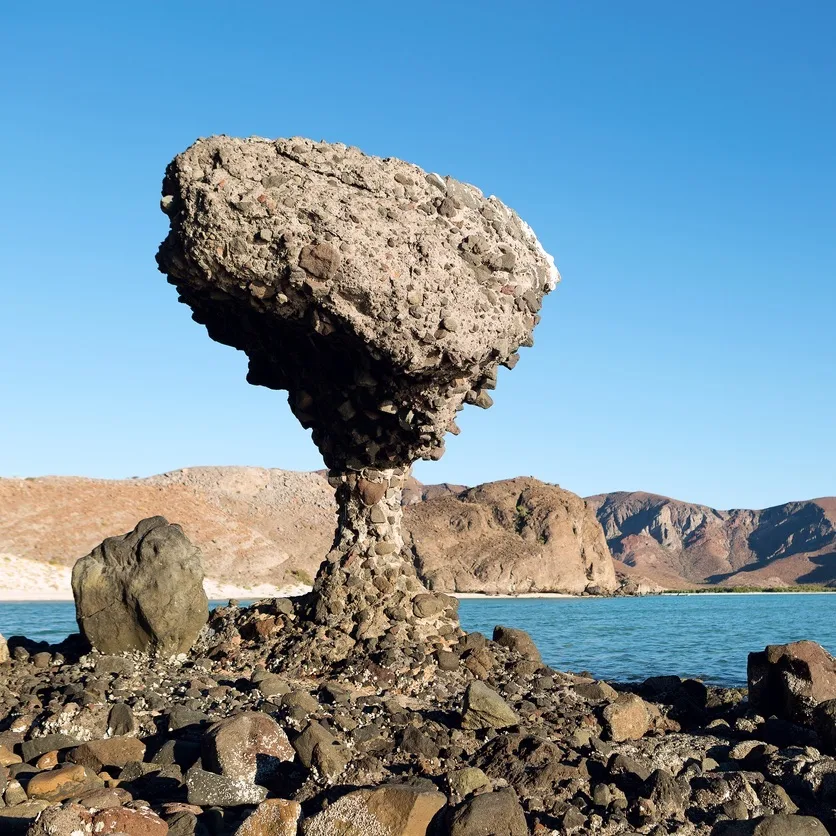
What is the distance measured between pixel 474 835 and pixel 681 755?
371cm

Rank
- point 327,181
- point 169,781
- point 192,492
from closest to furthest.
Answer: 1. point 169,781
2. point 327,181
3. point 192,492

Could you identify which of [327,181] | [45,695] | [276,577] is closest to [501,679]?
[45,695]

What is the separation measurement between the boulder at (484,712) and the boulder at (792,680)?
144 inches

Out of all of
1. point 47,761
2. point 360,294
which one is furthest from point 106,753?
point 360,294

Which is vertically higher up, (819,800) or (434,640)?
(434,640)

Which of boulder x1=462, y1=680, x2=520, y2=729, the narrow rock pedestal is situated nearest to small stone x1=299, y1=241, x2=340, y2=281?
the narrow rock pedestal

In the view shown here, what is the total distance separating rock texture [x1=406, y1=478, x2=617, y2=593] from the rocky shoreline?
63.4m

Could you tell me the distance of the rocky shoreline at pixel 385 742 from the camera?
21.9 feet

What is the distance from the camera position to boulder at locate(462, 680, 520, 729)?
957 centimetres

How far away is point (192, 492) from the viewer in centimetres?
8131

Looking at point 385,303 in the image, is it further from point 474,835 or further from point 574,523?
point 574,523

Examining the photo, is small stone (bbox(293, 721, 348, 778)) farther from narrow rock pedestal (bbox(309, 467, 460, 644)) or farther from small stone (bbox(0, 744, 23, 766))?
narrow rock pedestal (bbox(309, 467, 460, 644))

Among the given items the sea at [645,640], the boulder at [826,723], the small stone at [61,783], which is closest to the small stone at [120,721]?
the small stone at [61,783]

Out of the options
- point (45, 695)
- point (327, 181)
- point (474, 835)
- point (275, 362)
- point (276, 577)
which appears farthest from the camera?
point (276, 577)
